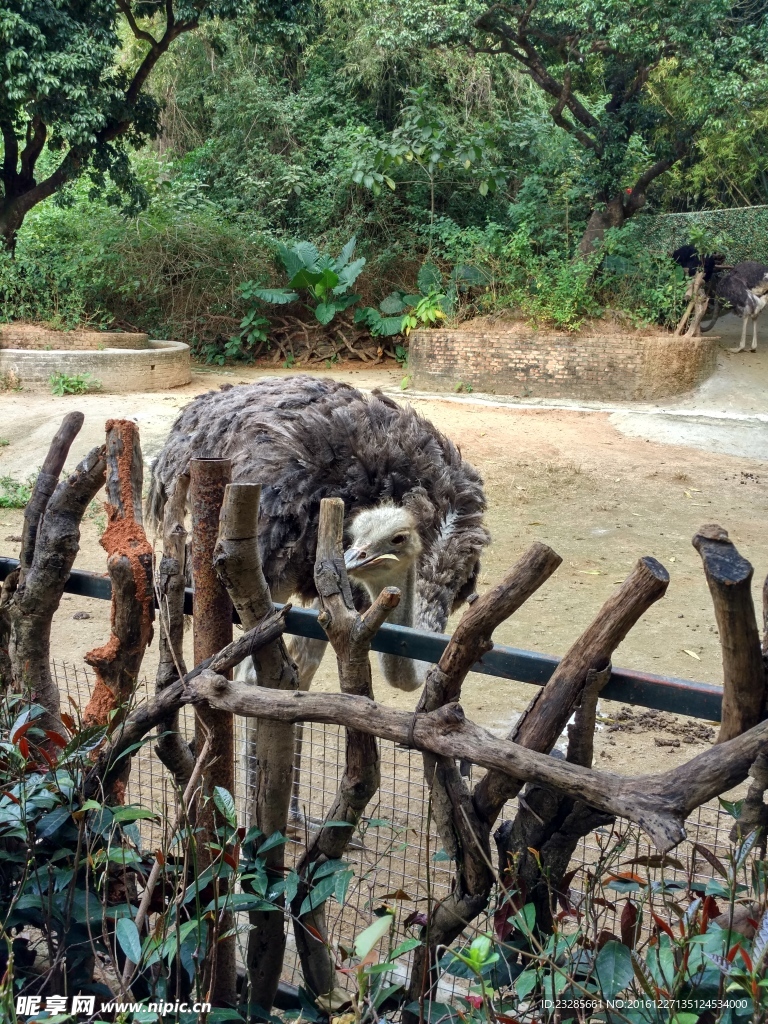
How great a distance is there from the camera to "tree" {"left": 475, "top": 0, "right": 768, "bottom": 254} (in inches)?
487

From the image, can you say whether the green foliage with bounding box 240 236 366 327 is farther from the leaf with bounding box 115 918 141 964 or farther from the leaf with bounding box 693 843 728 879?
the leaf with bounding box 693 843 728 879

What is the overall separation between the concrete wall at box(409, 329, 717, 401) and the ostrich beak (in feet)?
36.0

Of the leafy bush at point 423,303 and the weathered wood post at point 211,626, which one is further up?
the leafy bush at point 423,303

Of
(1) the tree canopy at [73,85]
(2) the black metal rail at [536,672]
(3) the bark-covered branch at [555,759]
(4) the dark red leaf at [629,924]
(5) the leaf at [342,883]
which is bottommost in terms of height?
(5) the leaf at [342,883]

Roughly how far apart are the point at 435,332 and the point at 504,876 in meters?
13.5

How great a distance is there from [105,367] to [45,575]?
465 inches

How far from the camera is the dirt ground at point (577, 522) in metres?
4.86

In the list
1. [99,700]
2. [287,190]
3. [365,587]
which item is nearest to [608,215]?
[287,190]

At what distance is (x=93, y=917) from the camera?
6.22ft

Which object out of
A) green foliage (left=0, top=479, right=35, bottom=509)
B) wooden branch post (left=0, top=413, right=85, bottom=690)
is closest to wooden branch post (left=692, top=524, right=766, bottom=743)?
wooden branch post (left=0, top=413, right=85, bottom=690)

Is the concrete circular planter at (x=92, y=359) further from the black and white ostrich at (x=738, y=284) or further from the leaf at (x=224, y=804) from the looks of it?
the leaf at (x=224, y=804)

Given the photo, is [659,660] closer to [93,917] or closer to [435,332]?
[93,917]

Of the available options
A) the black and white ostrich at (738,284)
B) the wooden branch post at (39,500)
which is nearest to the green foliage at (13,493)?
the wooden branch post at (39,500)

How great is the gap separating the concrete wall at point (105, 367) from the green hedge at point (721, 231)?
25.9ft
